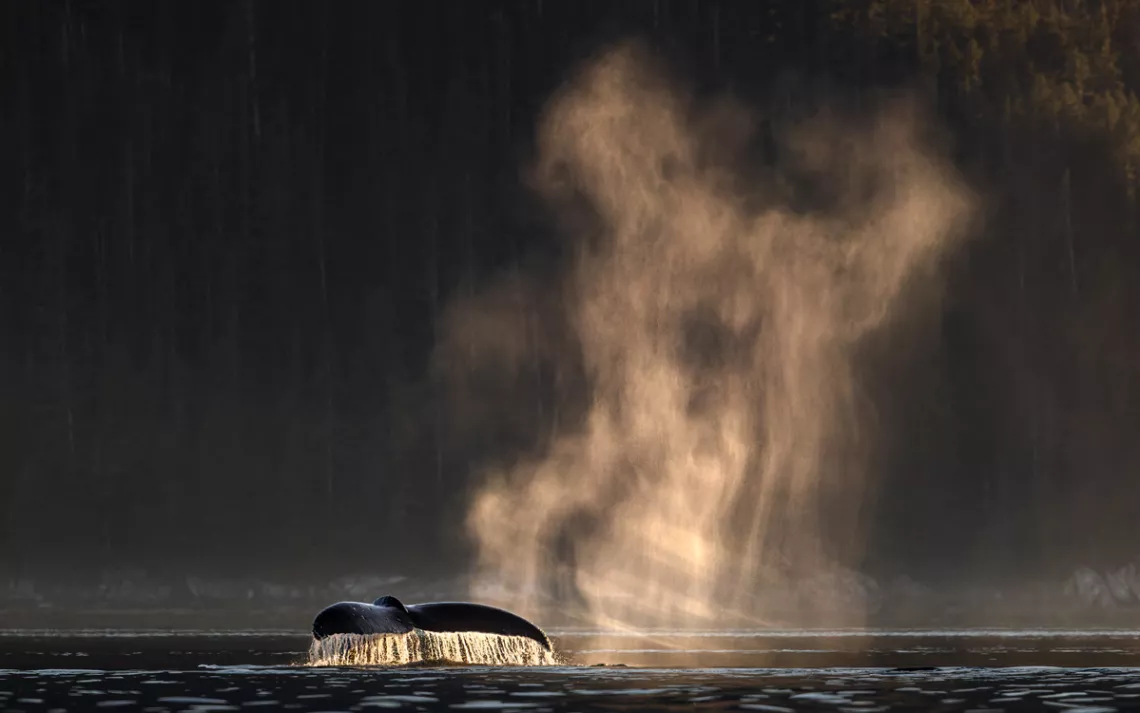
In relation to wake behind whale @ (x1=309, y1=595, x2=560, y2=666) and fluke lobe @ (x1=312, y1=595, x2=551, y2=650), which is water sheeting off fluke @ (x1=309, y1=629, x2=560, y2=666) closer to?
wake behind whale @ (x1=309, y1=595, x2=560, y2=666)

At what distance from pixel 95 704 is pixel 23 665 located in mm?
23802

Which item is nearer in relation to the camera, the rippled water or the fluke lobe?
the rippled water

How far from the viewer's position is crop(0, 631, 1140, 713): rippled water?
4562 cm

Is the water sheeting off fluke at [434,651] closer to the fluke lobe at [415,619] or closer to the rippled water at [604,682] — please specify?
the rippled water at [604,682]

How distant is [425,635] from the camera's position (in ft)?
203

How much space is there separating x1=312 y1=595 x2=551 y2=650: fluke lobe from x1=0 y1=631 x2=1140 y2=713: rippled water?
1.45 meters

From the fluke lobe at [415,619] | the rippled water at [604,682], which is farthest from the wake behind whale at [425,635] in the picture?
the rippled water at [604,682]

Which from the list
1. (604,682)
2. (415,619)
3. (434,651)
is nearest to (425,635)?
(434,651)

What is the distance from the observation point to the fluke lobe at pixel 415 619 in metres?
52.0

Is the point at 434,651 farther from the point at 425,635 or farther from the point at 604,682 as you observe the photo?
the point at 604,682

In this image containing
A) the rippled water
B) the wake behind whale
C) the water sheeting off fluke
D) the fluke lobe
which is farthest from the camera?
the water sheeting off fluke

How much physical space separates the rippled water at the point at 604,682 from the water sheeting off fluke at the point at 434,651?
1103mm

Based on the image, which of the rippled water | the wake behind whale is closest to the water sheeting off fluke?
the wake behind whale

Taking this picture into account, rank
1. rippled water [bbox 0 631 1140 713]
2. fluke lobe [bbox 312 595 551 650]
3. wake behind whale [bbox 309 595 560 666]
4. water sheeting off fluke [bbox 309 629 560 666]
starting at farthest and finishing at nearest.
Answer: water sheeting off fluke [bbox 309 629 560 666] < wake behind whale [bbox 309 595 560 666] < fluke lobe [bbox 312 595 551 650] < rippled water [bbox 0 631 1140 713]
